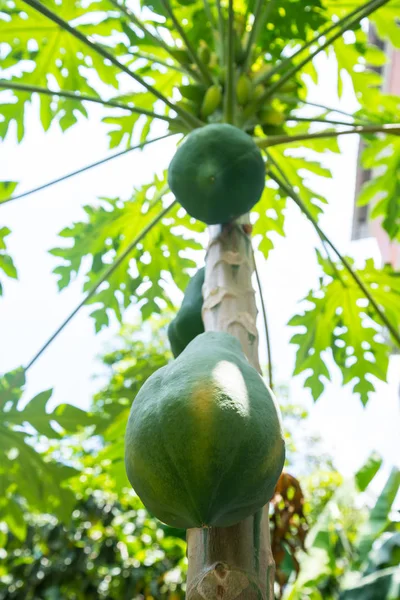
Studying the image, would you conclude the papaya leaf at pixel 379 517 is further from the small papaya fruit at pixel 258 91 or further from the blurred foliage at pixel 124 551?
the small papaya fruit at pixel 258 91

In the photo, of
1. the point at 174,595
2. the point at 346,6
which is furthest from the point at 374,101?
the point at 174,595

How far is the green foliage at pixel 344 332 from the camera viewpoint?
2578 millimetres

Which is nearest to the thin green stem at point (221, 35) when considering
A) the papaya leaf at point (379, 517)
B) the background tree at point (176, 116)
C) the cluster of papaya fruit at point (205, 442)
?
the background tree at point (176, 116)

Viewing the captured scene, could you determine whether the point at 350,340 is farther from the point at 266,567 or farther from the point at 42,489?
the point at 266,567

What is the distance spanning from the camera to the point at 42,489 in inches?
87.5

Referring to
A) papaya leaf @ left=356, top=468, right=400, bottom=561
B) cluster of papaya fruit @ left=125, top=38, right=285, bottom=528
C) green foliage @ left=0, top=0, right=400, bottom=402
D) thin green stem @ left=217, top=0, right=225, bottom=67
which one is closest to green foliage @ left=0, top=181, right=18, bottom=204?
green foliage @ left=0, top=0, right=400, bottom=402

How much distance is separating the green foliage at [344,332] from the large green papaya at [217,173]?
43.8 inches

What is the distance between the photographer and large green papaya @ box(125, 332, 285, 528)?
78 centimetres

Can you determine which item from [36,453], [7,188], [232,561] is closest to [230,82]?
[7,188]

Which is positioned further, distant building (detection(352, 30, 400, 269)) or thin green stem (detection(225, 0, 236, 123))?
distant building (detection(352, 30, 400, 269))

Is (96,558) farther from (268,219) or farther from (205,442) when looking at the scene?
(205,442)

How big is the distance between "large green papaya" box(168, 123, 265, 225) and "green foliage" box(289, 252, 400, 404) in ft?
3.65

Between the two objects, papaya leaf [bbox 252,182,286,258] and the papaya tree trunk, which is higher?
papaya leaf [bbox 252,182,286,258]

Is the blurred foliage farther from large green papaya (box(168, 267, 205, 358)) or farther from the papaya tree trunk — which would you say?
the papaya tree trunk
